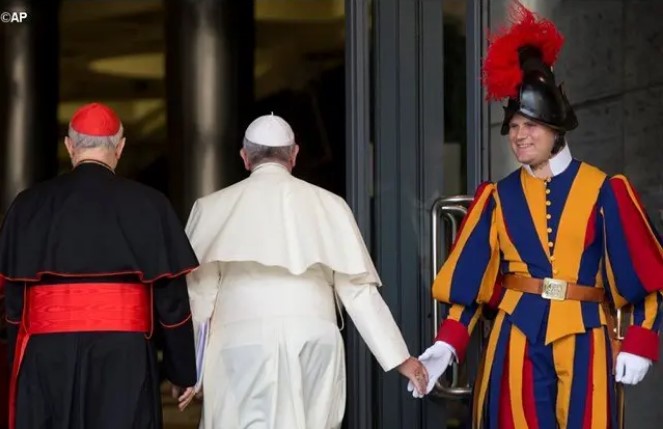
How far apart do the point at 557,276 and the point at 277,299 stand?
35.0 inches

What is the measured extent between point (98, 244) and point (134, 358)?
1.17ft

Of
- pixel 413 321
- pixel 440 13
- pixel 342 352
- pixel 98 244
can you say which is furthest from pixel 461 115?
pixel 98 244

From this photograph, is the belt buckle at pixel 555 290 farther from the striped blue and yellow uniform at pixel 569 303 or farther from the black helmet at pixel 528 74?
Answer: the black helmet at pixel 528 74

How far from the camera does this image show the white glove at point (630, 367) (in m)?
4.61

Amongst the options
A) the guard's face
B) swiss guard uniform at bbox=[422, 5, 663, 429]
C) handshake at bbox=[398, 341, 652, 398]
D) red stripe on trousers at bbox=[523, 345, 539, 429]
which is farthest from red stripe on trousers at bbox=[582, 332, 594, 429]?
the guard's face

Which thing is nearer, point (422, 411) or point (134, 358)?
point (134, 358)

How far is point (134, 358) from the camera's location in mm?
4629

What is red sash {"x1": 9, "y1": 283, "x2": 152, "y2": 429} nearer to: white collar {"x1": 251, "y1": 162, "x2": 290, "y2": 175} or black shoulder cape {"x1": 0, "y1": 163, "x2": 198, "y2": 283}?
black shoulder cape {"x1": 0, "y1": 163, "x2": 198, "y2": 283}

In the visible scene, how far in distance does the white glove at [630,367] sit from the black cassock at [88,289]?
1314 millimetres

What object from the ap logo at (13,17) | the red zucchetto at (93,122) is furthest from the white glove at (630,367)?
the ap logo at (13,17)

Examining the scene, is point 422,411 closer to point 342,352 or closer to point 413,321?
point 413,321

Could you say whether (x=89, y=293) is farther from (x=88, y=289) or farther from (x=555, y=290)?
(x=555, y=290)

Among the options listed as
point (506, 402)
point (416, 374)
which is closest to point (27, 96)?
point (416, 374)

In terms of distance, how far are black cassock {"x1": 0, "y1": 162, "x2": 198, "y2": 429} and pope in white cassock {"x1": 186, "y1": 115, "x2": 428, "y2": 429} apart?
268mm
